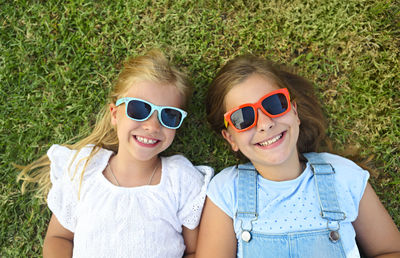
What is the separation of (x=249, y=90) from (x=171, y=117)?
0.69m

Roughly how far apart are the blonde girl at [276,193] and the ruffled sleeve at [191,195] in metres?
0.07

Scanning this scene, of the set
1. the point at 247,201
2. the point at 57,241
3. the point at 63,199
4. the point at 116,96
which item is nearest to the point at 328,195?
the point at 247,201

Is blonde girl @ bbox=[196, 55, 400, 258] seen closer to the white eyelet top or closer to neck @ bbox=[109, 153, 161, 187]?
the white eyelet top

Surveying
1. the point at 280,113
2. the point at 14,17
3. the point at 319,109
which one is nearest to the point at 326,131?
the point at 319,109

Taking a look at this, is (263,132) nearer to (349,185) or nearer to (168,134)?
(168,134)

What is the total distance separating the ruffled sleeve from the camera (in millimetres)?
2887

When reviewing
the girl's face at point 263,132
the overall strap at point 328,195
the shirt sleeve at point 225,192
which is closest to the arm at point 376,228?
the overall strap at point 328,195

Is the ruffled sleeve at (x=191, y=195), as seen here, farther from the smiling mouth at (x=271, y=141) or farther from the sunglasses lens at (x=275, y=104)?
the sunglasses lens at (x=275, y=104)

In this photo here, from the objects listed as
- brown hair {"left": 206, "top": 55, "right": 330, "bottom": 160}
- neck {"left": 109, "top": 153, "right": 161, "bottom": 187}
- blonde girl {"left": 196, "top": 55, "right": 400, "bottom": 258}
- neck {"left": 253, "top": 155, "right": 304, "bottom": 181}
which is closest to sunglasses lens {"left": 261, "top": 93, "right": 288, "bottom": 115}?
blonde girl {"left": 196, "top": 55, "right": 400, "bottom": 258}

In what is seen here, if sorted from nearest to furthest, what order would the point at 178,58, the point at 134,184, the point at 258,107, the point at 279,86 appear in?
the point at 258,107 → the point at 279,86 → the point at 134,184 → the point at 178,58

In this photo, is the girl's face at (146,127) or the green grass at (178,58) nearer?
the girl's face at (146,127)

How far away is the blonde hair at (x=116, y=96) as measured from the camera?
289 cm

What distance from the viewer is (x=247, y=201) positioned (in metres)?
2.79

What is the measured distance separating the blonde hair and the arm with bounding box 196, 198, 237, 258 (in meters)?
1.07
